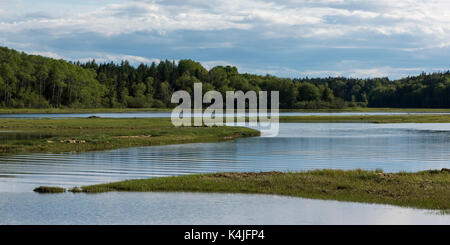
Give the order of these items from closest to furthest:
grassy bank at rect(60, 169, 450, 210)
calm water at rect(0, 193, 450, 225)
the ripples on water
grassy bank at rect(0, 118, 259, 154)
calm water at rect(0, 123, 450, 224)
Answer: calm water at rect(0, 193, 450, 225) → calm water at rect(0, 123, 450, 224) → grassy bank at rect(60, 169, 450, 210) → the ripples on water → grassy bank at rect(0, 118, 259, 154)

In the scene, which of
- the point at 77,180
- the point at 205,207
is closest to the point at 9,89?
the point at 77,180

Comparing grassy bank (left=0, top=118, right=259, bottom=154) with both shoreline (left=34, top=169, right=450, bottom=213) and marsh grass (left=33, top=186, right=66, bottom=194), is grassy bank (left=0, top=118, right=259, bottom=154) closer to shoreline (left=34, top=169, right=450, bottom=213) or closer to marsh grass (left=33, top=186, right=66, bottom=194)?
marsh grass (left=33, top=186, right=66, bottom=194)

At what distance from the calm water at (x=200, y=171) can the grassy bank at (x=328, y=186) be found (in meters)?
→ 1.29

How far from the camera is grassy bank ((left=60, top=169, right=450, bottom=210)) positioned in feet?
88.0

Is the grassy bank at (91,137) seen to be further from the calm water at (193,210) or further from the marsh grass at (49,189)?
the calm water at (193,210)

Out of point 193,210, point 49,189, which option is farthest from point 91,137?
point 193,210

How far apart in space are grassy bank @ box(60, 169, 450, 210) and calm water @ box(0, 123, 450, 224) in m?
1.29

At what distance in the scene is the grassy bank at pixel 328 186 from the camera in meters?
26.8

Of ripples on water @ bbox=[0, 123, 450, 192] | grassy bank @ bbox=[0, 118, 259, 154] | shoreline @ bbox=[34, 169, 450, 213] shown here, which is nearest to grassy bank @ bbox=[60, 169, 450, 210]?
shoreline @ bbox=[34, 169, 450, 213]
